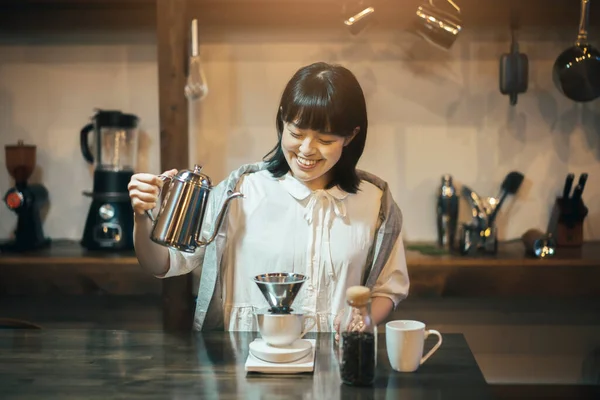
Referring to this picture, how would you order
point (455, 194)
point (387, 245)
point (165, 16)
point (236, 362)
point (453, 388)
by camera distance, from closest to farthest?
point (453, 388)
point (236, 362)
point (387, 245)
point (165, 16)
point (455, 194)

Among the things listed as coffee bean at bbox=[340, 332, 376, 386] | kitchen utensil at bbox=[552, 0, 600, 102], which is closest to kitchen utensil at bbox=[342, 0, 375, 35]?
kitchen utensil at bbox=[552, 0, 600, 102]

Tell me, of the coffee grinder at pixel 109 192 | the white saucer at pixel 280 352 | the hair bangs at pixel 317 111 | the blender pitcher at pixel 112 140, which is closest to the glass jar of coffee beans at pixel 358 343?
the white saucer at pixel 280 352

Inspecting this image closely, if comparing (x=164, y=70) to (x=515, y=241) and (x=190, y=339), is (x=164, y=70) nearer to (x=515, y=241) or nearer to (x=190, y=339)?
(x=190, y=339)

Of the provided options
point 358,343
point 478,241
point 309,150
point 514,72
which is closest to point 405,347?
point 358,343

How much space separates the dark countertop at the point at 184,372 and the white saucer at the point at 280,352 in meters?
0.04

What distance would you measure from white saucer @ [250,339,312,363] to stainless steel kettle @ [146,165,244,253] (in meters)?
0.33

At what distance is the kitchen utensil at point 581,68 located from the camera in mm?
2674

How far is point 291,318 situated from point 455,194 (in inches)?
62.9

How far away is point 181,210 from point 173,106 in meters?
1.03

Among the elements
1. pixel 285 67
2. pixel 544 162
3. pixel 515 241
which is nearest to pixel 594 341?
pixel 515 241

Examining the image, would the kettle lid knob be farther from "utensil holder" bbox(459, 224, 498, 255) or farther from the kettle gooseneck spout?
"utensil holder" bbox(459, 224, 498, 255)

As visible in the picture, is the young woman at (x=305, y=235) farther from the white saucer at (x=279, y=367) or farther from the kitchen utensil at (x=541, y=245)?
the kitchen utensil at (x=541, y=245)

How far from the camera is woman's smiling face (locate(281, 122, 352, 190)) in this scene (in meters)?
1.87

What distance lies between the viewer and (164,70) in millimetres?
2643
